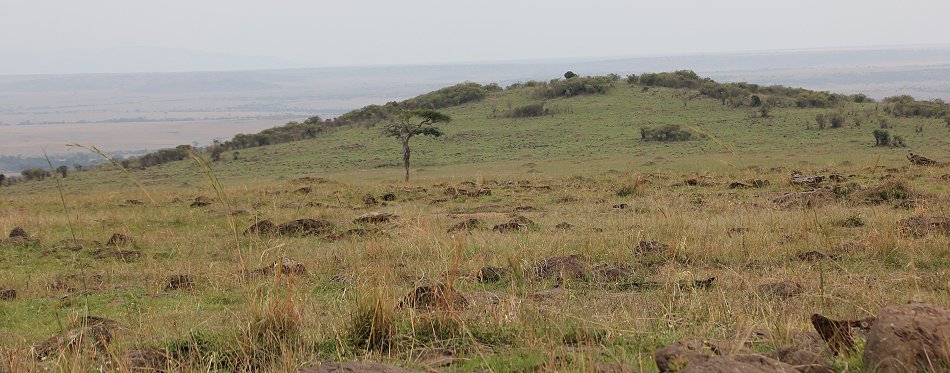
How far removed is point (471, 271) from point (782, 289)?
273cm

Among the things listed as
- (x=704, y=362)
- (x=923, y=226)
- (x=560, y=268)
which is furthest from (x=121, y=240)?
(x=923, y=226)

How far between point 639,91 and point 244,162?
26.7 meters

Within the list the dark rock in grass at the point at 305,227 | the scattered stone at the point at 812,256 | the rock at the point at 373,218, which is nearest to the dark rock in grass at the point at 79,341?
the scattered stone at the point at 812,256

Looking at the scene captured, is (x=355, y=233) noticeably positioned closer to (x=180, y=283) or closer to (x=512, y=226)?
(x=512, y=226)

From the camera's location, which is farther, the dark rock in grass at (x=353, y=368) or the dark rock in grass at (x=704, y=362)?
the dark rock in grass at (x=353, y=368)

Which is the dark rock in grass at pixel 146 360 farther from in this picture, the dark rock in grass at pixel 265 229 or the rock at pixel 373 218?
the rock at pixel 373 218

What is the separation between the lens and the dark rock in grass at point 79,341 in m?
4.20

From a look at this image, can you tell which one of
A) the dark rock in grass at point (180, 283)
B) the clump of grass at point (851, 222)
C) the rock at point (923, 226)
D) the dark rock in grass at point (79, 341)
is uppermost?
the dark rock in grass at point (79, 341)

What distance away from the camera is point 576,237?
974cm

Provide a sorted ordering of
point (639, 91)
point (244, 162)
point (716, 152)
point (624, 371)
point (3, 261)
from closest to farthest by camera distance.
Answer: point (624, 371)
point (3, 261)
point (716, 152)
point (244, 162)
point (639, 91)

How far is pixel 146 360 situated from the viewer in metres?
4.05

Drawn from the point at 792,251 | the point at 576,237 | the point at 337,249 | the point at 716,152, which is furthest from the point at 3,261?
the point at 716,152

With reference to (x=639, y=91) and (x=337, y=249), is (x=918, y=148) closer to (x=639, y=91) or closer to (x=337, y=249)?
(x=639, y=91)

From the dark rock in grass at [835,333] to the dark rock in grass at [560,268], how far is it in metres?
3.08
